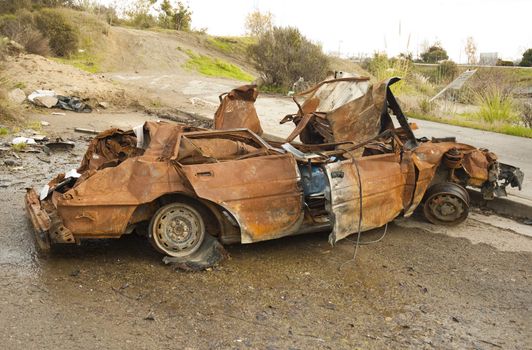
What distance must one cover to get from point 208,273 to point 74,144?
6.65 metres

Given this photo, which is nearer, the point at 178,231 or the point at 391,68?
the point at 178,231

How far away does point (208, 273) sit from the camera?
190 inches

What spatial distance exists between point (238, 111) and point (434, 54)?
40.7 m

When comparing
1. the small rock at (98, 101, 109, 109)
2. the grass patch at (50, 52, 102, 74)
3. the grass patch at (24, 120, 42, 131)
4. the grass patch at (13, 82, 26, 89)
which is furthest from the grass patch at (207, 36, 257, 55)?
the grass patch at (24, 120, 42, 131)

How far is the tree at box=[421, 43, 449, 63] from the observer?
43750 millimetres

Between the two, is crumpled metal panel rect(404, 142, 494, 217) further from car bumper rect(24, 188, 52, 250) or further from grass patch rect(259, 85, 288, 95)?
grass patch rect(259, 85, 288, 95)

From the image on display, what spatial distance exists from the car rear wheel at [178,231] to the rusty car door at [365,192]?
4.20ft

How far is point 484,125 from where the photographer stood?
14273 millimetres

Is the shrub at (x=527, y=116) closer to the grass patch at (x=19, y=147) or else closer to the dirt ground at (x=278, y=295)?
the dirt ground at (x=278, y=295)

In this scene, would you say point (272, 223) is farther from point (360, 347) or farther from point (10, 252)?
point (10, 252)

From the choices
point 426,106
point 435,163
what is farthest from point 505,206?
point 426,106

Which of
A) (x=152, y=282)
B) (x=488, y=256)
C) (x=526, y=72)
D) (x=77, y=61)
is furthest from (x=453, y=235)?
(x=526, y=72)

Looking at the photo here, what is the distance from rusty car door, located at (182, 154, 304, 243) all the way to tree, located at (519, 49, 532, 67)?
1753 inches

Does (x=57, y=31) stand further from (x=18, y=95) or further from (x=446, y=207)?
(x=446, y=207)
